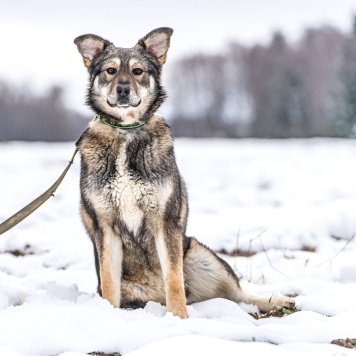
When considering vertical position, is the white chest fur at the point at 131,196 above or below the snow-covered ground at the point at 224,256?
above

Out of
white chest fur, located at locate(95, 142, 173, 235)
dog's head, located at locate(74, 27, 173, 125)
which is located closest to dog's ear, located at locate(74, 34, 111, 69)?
dog's head, located at locate(74, 27, 173, 125)

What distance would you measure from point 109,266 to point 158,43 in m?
1.68

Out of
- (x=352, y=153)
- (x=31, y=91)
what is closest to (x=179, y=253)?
(x=352, y=153)

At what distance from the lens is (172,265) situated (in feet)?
11.7

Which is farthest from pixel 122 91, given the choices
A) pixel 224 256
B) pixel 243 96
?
pixel 243 96

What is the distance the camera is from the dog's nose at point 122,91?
3648 mm

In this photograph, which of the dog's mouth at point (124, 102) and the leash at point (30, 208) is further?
the dog's mouth at point (124, 102)

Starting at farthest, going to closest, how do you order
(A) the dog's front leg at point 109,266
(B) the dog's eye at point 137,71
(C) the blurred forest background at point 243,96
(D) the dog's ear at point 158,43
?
(C) the blurred forest background at point 243,96
(D) the dog's ear at point 158,43
(B) the dog's eye at point 137,71
(A) the dog's front leg at point 109,266

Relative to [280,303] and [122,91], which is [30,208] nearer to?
[122,91]

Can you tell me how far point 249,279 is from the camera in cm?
499

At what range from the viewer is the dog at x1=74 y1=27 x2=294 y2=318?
3545 mm

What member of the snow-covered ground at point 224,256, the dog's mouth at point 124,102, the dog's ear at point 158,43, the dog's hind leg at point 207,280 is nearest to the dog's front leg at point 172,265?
the snow-covered ground at point 224,256

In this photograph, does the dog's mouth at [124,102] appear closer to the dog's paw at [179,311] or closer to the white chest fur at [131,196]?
the white chest fur at [131,196]

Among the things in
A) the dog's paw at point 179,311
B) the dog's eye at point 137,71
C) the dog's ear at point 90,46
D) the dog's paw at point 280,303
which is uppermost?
the dog's ear at point 90,46
